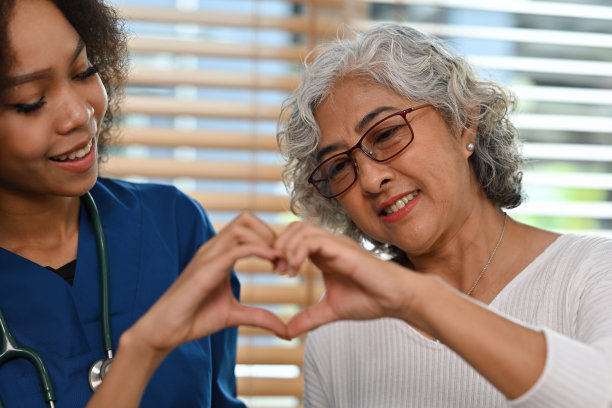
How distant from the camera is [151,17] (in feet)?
6.97

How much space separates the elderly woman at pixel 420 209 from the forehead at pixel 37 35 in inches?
20.2

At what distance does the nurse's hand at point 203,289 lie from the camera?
113 centimetres

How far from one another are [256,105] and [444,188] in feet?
2.82

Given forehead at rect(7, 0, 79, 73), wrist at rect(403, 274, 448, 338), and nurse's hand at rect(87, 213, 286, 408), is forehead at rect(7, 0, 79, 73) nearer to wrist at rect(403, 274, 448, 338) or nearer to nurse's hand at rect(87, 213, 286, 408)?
nurse's hand at rect(87, 213, 286, 408)

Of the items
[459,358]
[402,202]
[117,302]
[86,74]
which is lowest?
[459,358]

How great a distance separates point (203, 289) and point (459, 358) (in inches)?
25.9

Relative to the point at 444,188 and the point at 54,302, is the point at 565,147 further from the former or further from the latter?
the point at 54,302

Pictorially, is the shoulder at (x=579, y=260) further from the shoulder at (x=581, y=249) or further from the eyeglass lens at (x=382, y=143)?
the eyeglass lens at (x=382, y=143)

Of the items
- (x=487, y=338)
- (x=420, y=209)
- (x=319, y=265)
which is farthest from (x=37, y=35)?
(x=487, y=338)

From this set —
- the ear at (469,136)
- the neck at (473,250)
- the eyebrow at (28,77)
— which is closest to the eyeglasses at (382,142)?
the ear at (469,136)

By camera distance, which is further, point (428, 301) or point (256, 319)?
point (256, 319)

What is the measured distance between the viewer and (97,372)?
1.40 m

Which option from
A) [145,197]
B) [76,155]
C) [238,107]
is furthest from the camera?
[238,107]

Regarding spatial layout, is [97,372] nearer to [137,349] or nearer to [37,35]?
[137,349]
